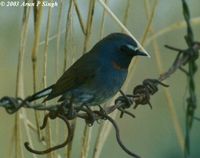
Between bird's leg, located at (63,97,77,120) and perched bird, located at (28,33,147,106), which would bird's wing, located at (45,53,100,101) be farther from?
bird's leg, located at (63,97,77,120)

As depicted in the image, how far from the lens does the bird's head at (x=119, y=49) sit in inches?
89.2

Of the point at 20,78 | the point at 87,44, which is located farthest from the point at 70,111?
the point at 87,44

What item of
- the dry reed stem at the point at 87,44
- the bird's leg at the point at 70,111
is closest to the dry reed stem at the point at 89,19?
the dry reed stem at the point at 87,44

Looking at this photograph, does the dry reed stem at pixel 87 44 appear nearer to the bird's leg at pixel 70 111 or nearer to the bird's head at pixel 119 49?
the bird's head at pixel 119 49

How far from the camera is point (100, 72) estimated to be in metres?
2.40

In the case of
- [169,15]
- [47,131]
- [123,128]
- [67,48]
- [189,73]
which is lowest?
[189,73]

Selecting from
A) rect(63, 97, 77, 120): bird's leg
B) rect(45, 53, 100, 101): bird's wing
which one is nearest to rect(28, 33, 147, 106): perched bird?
rect(45, 53, 100, 101): bird's wing

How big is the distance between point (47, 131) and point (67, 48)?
211 millimetres

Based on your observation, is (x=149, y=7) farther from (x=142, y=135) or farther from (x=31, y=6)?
(x=142, y=135)

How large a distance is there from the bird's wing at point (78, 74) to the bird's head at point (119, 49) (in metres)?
0.04

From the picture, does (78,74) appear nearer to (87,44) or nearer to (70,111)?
(87,44)

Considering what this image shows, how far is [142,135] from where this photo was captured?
5.89m

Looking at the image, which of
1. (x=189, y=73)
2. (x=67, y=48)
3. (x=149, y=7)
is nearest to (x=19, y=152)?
(x=67, y=48)

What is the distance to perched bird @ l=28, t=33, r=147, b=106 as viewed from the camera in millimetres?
2275
